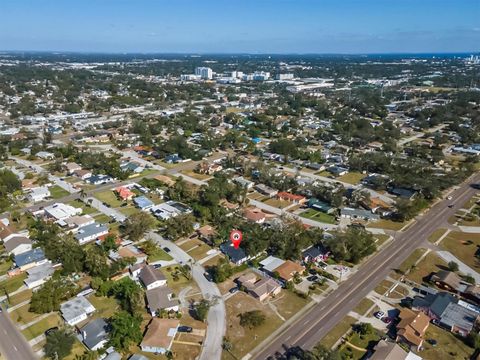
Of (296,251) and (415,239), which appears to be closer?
(296,251)

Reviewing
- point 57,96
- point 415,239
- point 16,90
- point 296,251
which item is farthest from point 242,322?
point 16,90

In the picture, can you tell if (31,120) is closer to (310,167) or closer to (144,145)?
(144,145)

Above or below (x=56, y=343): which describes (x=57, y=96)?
above

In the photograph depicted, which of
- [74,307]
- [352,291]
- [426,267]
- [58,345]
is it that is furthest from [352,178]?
[58,345]

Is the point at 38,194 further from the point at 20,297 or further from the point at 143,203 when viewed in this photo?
the point at 20,297

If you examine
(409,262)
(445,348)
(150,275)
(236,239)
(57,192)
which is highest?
(236,239)

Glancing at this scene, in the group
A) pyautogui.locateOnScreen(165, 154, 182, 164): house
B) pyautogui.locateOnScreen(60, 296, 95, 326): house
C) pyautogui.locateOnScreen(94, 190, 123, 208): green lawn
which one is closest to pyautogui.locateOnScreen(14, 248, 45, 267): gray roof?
pyautogui.locateOnScreen(60, 296, 95, 326): house
